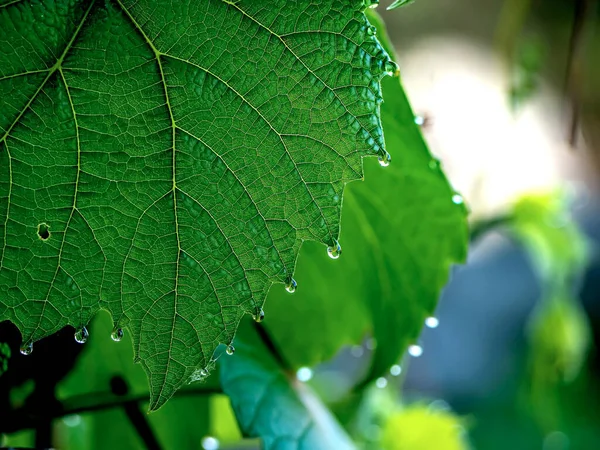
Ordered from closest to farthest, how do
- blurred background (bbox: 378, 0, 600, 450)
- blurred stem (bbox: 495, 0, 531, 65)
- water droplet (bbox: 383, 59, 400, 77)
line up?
water droplet (bbox: 383, 59, 400, 77) → blurred stem (bbox: 495, 0, 531, 65) → blurred background (bbox: 378, 0, 600, 450)

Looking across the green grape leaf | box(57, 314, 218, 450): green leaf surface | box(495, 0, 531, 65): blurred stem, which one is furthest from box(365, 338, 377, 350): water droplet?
box(495, 0, 531, 65): blurred stem

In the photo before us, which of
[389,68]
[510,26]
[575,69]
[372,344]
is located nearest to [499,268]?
[510,26]

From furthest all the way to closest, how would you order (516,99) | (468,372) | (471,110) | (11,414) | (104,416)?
1. (468,372)
2. (471,110)
3. (516,99)
4. (104,416)
5. (11,414)

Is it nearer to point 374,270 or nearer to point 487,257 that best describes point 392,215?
point 374,270

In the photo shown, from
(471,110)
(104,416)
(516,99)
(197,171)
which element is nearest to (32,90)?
(197,171)

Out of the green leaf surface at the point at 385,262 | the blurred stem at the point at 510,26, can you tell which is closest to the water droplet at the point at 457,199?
the green leaf surface at the point at 385,262

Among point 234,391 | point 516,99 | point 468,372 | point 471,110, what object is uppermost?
point 471,110

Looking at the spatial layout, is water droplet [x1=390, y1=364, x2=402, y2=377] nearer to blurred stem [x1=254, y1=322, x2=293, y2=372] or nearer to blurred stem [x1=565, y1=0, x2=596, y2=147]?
blurred stem [x1=254, y1=322, x2=293, y2=372]
